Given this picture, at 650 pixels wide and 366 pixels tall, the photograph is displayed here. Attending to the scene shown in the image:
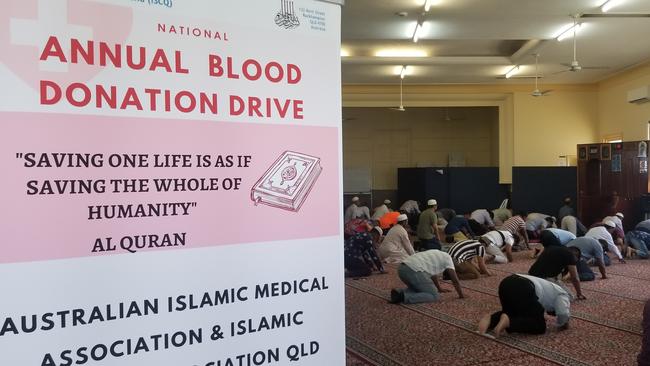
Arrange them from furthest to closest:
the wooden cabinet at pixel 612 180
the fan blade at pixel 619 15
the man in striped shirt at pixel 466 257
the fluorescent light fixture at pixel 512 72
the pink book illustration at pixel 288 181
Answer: the fluorescent light fixture at pixel 512 72, the wooden cabinet at pixel 612 180, the fan blade at pixel 619 15, the man in striped shirt at pixel 466 257, the pink book illustration at pixel 288 181

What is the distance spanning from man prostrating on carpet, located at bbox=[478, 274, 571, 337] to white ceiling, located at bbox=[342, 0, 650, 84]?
4659 millimetres

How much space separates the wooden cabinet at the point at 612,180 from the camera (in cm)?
1124

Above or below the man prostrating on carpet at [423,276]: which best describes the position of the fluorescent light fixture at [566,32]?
above

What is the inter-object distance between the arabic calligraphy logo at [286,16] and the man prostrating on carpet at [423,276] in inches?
185

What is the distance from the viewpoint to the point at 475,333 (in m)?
4.47

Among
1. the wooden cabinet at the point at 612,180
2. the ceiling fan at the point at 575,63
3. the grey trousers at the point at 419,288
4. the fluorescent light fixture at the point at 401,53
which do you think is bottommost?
the grey trousers at the point at 419,288

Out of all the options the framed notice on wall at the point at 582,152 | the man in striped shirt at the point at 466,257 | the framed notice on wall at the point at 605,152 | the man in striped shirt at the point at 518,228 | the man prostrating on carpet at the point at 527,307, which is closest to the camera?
the man prostrating on carpet at the point at 527,307

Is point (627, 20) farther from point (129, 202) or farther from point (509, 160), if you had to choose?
point (129, 202)

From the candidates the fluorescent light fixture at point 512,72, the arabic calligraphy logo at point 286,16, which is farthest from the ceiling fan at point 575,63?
the arabic calligraphy logo at point 286,16

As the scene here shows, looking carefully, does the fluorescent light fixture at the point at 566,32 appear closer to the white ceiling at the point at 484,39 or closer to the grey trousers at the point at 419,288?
the white ceiling at the point at 484,39

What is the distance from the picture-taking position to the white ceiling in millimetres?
7895

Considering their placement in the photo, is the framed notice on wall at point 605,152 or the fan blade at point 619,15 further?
the framed notice on wall at point 605,152

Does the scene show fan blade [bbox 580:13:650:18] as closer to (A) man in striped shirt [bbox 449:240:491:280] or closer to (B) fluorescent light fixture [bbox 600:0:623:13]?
(B) fluorescent light fixture [bbox 600:0:623:13]

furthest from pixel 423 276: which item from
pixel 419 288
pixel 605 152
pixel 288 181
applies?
pixel 605 152
